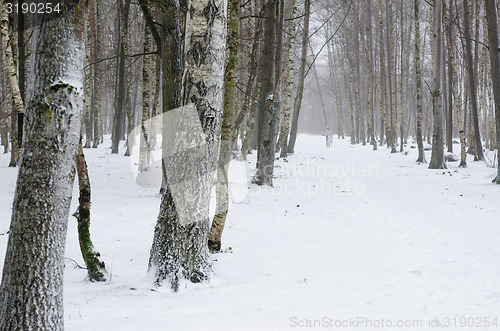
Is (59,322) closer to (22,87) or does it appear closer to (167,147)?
(167,147)

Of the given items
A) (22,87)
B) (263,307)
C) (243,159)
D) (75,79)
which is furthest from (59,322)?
(243,159)

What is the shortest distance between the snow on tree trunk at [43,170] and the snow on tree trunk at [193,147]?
145 cm

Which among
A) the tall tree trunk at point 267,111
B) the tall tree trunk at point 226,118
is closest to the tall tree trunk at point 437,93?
the tall tree trunk at point 267,111

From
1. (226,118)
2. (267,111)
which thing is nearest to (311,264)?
(226,118)

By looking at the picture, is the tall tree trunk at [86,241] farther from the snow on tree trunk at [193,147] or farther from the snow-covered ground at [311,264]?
the snow on tree trunk at [193,147]

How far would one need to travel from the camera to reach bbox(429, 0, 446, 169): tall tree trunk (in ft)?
50.2

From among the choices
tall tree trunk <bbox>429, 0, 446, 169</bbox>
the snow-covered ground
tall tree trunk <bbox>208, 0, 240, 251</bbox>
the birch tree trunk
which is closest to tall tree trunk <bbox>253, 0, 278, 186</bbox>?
the snow-covered ground

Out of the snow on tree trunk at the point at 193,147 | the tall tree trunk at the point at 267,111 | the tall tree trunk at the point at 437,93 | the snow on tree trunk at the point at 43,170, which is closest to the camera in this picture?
the snow on tree trunk at the point at 43,170

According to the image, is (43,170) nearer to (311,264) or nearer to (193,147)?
(193,147)

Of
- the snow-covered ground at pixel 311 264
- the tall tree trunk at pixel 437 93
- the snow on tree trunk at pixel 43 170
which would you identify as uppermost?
the tall tree trunk at pixel 437 93

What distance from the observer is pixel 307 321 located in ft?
11.3

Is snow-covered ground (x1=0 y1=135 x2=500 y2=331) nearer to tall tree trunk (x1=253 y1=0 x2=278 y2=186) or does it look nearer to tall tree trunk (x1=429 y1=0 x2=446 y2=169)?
tall tree trunk (x1=253 y1=0 x2=278 y2=186)

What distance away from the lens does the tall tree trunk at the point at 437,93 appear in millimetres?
15312

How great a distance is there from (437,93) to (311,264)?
508 inches
